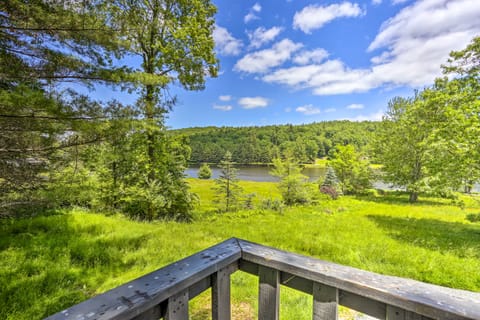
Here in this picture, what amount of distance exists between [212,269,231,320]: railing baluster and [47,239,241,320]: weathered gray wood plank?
0.05 m

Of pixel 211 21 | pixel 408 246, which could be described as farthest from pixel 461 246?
pixel 211 21

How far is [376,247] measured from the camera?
474 centimetres

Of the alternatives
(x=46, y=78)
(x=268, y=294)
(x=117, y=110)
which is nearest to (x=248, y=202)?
(x=117, y=110)

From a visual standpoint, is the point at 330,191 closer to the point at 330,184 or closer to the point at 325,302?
the point at 330,184

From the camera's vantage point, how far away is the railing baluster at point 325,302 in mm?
893

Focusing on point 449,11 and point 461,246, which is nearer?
point 449,11

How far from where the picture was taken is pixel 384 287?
80cm

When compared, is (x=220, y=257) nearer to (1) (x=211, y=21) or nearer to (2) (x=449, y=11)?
(2) (x=449, y=11)

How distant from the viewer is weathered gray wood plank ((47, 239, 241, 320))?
66 cm

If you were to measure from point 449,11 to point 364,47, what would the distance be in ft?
15.7

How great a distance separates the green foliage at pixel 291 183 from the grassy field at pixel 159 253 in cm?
537

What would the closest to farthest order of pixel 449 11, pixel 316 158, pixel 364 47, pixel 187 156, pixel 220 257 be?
pixel 220 257 → pixel 449 11 → pixel 187 156 → pixel 364 47 → pixel 316 158

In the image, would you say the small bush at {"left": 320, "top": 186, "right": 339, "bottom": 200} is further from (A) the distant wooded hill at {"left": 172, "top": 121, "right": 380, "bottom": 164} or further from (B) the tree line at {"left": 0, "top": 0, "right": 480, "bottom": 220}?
(A) the distant wooded hill at {"left": 172, "top": 121, "right": 380, "bottom": 164}

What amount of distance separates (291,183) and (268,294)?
37.7 feet
